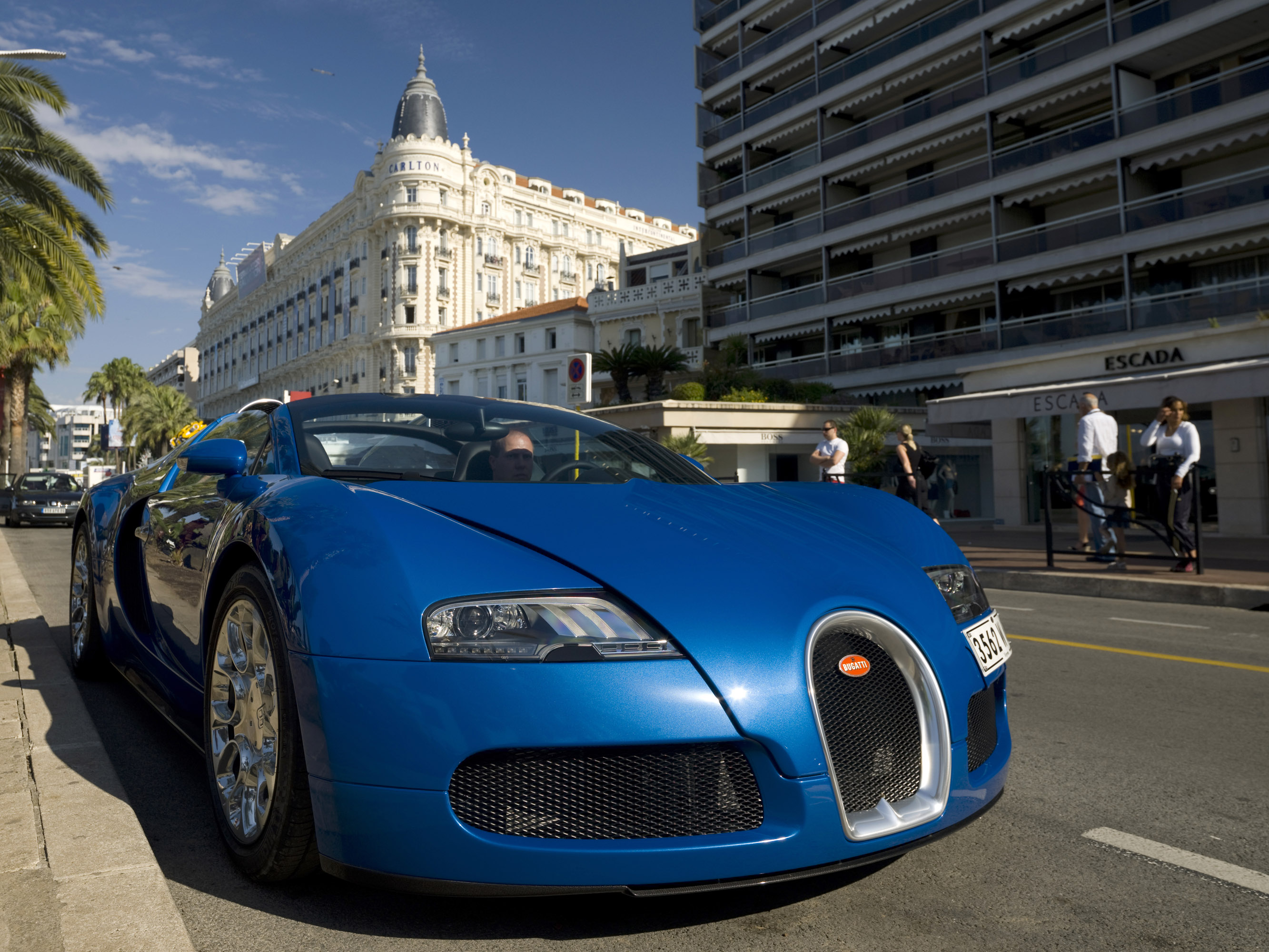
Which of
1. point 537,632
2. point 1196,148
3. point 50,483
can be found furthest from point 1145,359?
point 50,483

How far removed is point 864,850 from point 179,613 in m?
2.27

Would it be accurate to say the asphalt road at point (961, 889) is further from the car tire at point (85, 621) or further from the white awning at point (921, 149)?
the white awning at point (921, 149)

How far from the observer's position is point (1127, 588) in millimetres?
9516

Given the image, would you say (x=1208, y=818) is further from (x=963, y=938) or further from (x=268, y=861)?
(x=268, y=861)

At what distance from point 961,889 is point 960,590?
741 millimetres

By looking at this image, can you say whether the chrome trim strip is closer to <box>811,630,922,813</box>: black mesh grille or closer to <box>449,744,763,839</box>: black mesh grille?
<box>811,630,922,813</box>: black mesh grille

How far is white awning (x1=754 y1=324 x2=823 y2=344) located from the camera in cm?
3847

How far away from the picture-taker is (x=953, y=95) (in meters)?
32.3

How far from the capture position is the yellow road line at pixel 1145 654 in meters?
5.57

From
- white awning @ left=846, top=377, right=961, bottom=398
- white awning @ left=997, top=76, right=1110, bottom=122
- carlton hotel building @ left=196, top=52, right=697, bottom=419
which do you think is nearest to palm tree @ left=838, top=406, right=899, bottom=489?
white awning @ left=846, top=377, right=961, bottom=398

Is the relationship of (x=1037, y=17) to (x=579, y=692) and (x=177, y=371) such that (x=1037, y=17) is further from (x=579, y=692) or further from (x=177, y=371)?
(x=177, y=371)

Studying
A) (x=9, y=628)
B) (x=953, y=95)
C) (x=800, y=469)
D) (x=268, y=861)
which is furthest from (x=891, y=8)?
(x=268, y=861)

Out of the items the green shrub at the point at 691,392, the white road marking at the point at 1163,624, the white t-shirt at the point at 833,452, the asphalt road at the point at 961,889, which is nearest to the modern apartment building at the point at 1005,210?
the white t-shirt at the point at 833,452

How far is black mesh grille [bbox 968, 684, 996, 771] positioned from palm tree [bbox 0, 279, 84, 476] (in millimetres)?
29527
